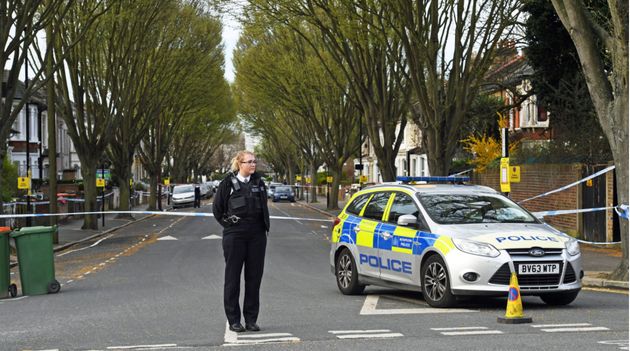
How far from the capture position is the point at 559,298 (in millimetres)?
12133

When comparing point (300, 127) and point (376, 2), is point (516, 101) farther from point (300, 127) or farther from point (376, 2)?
point (300, 127)

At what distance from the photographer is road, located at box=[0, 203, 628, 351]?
933 centimetres

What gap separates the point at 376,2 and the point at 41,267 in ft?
53.7

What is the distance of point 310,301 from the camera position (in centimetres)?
1329

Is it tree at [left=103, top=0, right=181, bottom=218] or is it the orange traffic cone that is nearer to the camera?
the orange traffic cone

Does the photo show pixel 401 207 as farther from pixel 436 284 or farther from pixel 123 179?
pixel 123 179

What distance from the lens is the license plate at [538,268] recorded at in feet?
37.7

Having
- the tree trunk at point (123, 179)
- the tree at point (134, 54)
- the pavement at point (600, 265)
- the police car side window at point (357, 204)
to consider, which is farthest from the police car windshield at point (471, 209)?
the tree trunk at point (123, 179)

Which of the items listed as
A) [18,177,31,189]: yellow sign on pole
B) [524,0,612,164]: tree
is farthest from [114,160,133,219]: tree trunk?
[524,0,612,164]: tree

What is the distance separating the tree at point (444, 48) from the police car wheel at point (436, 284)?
16.0m

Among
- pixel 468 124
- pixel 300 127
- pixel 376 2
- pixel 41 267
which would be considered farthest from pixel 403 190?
pixel 300 127

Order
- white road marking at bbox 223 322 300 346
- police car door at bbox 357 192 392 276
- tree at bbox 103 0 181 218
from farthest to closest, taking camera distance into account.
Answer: tree at bbox 103 0 181 218 → police car door at bbox 357 192 392 276 → white road marking at bbox 223 322 300 346

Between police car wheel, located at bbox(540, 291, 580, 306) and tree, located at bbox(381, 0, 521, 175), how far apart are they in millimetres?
16058

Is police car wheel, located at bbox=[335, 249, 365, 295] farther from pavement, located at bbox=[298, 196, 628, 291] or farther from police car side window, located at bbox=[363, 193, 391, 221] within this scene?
pavement, located at bbox=[298, 196, 628, 291]
